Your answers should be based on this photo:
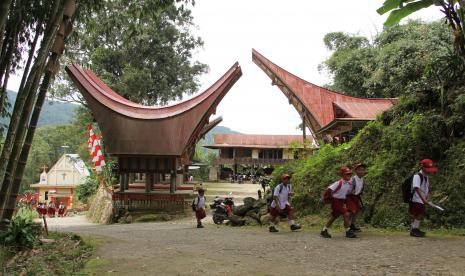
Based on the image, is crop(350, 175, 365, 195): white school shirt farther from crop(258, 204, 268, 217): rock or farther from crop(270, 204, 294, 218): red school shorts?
crop(258, 204, 268, 217): rock

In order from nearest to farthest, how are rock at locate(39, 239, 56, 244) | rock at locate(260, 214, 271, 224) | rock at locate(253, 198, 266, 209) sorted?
1. rock at locate(39, 239, 56, 244)
2. rock at locate(260, 214, 271, 224)
3. rock at locate(253, 198, 266, 209)

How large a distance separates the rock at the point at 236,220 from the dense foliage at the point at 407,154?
1.33 m

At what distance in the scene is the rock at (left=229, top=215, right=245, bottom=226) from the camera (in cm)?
1003

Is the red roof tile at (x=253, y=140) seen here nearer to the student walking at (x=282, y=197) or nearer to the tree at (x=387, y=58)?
the tree at (x=387, y=58)

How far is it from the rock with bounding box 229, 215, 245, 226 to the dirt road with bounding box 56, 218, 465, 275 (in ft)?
9.32

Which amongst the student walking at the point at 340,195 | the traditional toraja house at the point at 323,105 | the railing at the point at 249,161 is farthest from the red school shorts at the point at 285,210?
the railing at the point at 249,161

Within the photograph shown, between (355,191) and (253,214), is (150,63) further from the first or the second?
(355,191)

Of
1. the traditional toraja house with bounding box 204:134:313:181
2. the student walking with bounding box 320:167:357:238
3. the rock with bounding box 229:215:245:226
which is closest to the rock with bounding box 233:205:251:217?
the rock with bounding box 229:215:245:226

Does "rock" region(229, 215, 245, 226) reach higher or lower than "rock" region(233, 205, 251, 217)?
lower

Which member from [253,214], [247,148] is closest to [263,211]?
[253,214]

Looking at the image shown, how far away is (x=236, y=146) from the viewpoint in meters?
36.0

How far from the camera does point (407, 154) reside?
Result: 8.35 metres

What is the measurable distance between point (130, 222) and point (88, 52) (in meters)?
11.8

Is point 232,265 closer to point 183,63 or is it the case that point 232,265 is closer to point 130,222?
point 130,222
